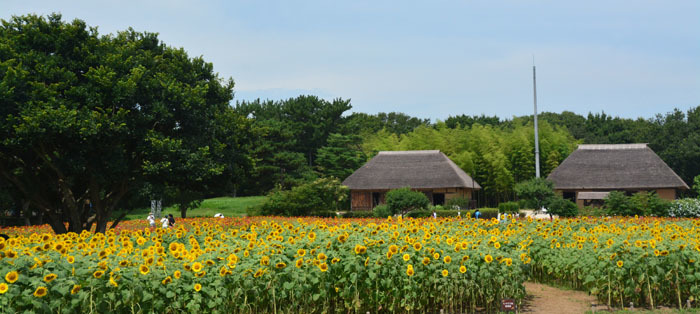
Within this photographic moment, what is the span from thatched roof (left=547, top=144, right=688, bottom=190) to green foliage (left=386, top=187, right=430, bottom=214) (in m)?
16.4

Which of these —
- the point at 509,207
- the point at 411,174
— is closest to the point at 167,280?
the point at 509,207

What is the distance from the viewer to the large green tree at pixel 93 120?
592 inches

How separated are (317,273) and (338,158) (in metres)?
46.7

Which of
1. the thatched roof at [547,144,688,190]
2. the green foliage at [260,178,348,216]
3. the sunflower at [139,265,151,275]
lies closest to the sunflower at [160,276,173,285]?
the sunflower at [139,265,151,275]

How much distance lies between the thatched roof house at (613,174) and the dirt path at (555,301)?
3600 cm

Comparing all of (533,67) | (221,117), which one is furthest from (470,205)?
(221,117)

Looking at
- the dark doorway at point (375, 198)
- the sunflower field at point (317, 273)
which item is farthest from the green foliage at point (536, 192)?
the sunflower field at point (317, 273)

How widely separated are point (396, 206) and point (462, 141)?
78.0 feet

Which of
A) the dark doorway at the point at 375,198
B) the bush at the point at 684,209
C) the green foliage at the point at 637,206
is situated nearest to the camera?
the green foliage at the point at 637,206

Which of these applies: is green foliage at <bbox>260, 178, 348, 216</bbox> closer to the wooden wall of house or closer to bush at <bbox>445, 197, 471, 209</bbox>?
bush at <bbox>445, 197, 471, 209</bbox>

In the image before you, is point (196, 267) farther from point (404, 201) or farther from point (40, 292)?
point (404, 201)

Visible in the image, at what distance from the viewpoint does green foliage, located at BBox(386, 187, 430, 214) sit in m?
33.0

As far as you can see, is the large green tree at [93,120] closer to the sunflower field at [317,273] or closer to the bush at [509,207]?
the sunflower field at [317,273]

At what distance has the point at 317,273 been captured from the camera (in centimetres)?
813
